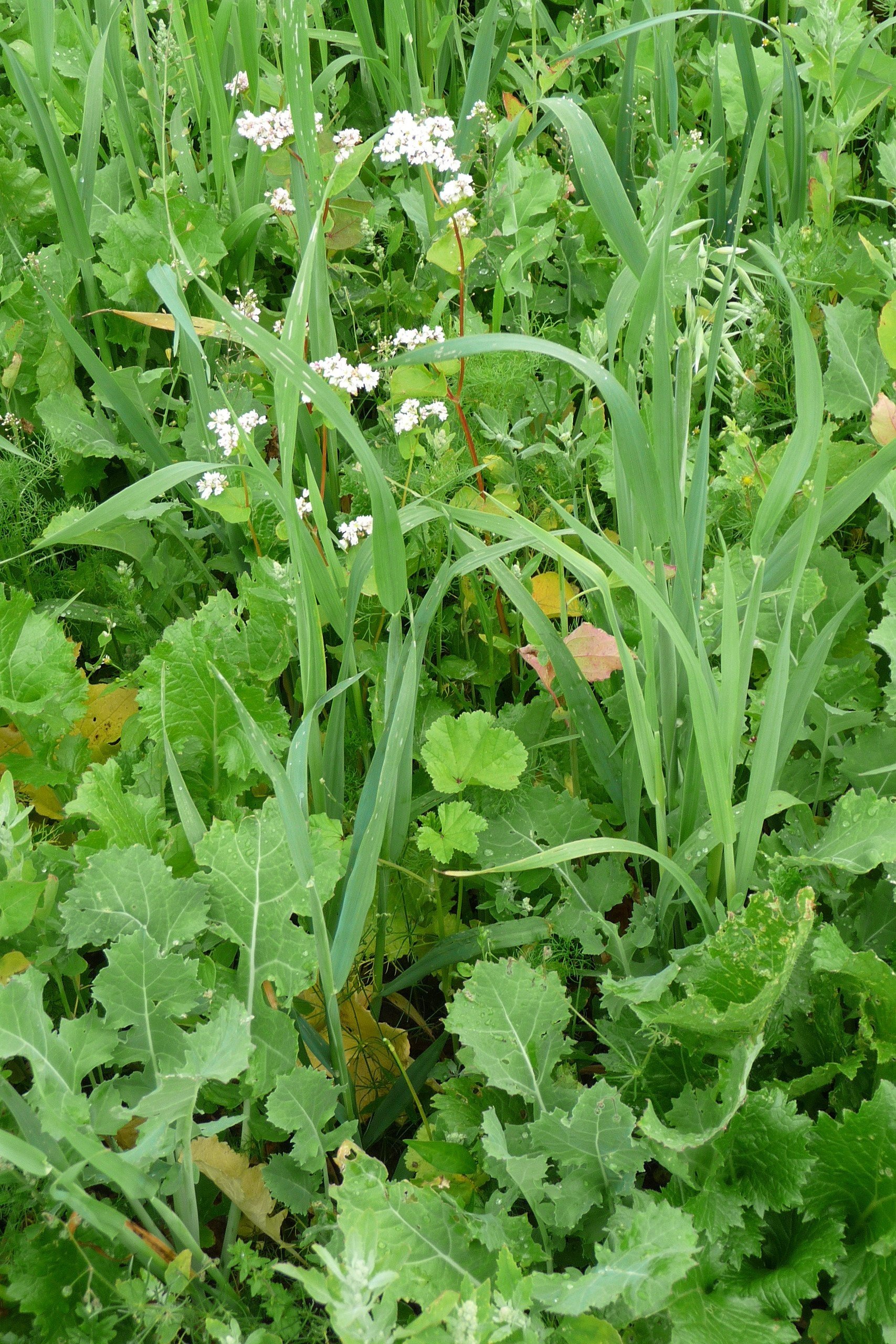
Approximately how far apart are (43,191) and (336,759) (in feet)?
5.22

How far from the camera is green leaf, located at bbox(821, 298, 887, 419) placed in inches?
70.6

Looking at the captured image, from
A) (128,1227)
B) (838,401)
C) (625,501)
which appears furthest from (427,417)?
(128,1227)

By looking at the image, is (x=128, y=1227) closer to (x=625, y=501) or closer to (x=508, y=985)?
(x=508, y=985)

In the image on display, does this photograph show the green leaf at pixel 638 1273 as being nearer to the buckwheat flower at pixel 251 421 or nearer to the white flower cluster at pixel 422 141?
the buckwheat flower at pixel 251 421

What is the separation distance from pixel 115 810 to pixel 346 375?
28.6 inches

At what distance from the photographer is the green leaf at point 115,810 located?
1.35 m

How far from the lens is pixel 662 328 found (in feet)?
3.95

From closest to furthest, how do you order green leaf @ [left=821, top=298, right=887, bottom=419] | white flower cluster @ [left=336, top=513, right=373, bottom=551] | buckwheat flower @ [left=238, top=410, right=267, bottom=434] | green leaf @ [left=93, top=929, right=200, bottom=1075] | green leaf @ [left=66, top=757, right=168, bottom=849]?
green leaf @ [left=93, top=929, right=200, bottom=1075] < green leaf @ [left=66, top=757, right=168, bottom=849] < white flower cluster @ [left=336, top=513, right=373, bottom=551] < buckwheat flower @ [left=238, top=410, right=267, bottom=434] < green leaf @ [left=821, top=298, right=887, bottom=419]

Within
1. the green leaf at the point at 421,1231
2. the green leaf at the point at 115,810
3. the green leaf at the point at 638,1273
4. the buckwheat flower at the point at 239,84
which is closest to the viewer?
the green leaf at the point at 638,1273

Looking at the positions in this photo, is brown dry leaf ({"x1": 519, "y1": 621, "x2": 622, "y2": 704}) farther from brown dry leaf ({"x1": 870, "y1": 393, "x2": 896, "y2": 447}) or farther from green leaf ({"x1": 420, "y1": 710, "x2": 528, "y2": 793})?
brown dry leaf ({"x1": 870, "y1": 393, "x2": 896, "y2": 447})

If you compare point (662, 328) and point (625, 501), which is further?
point (625, 501)

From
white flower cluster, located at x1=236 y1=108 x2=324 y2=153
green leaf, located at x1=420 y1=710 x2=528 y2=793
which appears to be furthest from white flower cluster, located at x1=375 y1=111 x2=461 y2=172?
green leaf, located at x1=420 y1=710 x2=528 y2=793

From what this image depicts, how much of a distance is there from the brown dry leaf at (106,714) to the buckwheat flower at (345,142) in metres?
0.95

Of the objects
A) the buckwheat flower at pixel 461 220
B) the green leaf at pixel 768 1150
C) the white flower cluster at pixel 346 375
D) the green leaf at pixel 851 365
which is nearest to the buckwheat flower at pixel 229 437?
the white flower cluster at pixel 346 375
